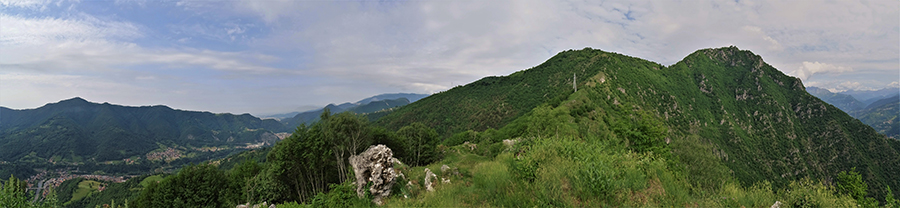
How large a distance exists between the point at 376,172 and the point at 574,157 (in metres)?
7.43

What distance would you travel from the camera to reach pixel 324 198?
40.6ft

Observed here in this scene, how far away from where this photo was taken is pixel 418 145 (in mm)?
38250

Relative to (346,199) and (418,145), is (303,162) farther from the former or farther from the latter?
(346,199)

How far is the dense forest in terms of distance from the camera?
25.7 feet

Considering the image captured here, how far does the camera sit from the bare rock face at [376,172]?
11734 millimetres

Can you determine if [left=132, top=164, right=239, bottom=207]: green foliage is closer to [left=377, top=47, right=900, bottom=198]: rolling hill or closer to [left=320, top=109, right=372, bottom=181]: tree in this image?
[left=320, top=109, right=372, bottom=181]: tree

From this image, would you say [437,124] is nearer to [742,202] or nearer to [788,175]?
[742,202]

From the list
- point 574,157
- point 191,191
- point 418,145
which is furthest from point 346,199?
point 191,191

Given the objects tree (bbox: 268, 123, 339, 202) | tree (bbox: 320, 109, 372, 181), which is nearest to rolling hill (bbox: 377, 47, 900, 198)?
tree (bbox: 320, 109, 372, 181)

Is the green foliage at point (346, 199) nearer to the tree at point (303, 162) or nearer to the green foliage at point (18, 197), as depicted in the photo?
the green foliage at point (18, 197)

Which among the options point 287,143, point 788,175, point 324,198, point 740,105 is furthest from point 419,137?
point 740,105

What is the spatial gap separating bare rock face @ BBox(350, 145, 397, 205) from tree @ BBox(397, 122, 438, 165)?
76.5ft

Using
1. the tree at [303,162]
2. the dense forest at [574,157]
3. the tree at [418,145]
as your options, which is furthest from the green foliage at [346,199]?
the tree at [418,145]

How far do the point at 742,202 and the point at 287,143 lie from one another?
34531 millimetres
